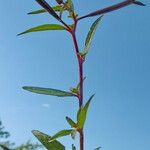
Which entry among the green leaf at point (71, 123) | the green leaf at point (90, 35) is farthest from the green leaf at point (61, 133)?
the green leaf at point (90, 35)

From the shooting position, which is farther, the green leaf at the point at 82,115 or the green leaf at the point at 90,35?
the green leaf at the point at 90,35

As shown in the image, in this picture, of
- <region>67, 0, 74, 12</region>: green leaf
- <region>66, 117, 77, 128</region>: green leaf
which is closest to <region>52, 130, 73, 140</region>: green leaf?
<region>66, 117, 77, 128</region>: green leaf

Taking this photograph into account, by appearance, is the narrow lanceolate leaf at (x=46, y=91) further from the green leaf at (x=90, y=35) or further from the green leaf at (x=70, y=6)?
the green leaf at (x=70, y=6)

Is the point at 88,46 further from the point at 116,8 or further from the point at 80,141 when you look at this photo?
the point at 80,141

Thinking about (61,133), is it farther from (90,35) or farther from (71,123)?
(90,35)

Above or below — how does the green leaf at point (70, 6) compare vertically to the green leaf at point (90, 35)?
above

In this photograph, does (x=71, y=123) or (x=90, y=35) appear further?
(x=90, y=35)

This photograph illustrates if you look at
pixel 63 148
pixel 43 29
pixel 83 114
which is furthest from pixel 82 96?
pixel 43 29

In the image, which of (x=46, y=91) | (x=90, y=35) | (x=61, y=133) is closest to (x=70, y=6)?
(x=90, y=35)

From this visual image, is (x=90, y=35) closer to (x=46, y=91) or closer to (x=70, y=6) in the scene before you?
(x=70, y=6)

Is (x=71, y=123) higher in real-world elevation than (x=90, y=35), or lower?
lower

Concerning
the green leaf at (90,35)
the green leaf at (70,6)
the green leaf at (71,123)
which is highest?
the green leaf at (70,6)

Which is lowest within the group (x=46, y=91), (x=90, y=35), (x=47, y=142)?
(x=47, y=142)
